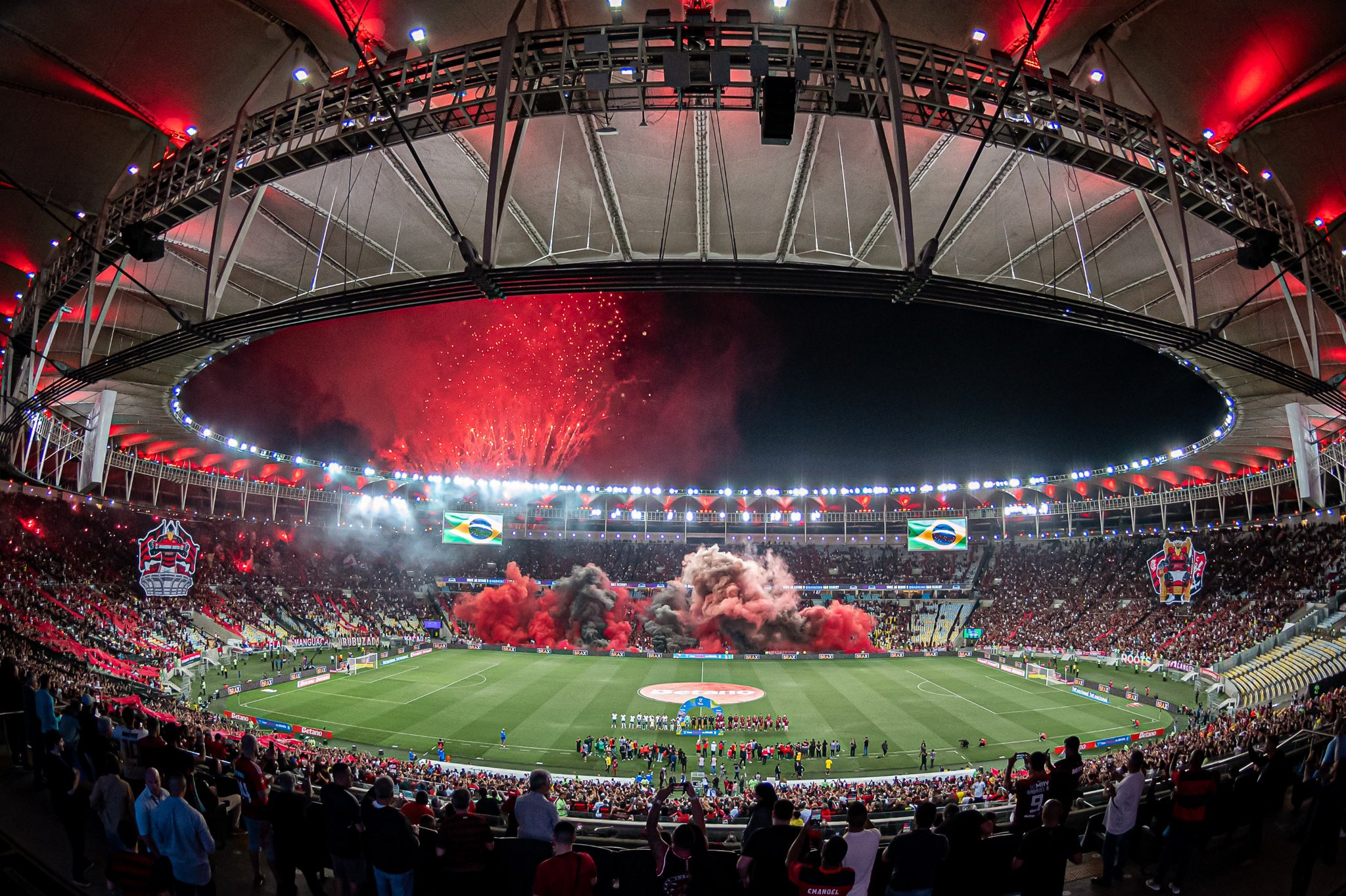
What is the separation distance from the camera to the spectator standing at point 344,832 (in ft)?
21.2

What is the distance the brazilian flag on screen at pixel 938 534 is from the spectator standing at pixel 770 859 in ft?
201

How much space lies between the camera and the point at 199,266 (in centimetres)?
2303

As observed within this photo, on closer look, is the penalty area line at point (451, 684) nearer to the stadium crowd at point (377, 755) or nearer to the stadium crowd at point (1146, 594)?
the stadium crowd at point (377, 755)

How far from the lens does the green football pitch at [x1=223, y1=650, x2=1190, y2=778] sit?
29547 millimetres

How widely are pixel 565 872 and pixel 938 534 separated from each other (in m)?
63.2

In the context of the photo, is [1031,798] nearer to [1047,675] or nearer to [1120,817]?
[1120,817]

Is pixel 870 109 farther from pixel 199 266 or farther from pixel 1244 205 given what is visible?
pixel 199 266

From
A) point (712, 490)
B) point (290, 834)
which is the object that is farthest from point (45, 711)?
point (712, 490)

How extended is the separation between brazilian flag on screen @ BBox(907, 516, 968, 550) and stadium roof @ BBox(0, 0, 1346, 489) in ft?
135

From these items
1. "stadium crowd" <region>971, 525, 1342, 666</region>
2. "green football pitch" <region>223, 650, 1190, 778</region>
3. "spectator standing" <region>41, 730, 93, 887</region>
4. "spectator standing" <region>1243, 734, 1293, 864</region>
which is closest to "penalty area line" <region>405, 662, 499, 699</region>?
"green football pitch" <region>223, 650, 1190, 778</region>

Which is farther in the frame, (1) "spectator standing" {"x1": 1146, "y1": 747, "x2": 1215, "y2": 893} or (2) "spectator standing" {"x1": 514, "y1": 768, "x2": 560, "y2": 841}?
Result: (1) "spectator standing" {"x1": 1146, "y1": 747, "x2": 1215, "y2": 893}

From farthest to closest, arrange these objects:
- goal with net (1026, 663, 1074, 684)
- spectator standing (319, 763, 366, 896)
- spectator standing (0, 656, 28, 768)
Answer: goal with net (1026, 663, 1074, 684), spectator standing (0, 656, 28, 768), spectator standing (319, 763, 366, 896)

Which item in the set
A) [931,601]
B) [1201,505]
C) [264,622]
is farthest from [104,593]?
[1201,505]

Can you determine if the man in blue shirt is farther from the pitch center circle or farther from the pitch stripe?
the pitch center circle
